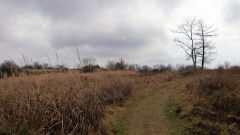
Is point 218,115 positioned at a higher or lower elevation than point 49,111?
lower

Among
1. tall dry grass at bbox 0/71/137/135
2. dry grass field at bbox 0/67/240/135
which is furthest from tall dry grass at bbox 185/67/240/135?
tall dry grass at bbox 0/71/137/135

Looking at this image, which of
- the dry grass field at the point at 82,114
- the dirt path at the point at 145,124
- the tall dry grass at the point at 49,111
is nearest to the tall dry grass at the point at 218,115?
the dry grass field at the point at 82,114

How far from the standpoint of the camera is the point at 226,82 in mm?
6473

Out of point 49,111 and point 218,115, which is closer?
point 49,111

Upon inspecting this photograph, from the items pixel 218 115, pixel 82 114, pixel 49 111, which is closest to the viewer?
pixel 49 111

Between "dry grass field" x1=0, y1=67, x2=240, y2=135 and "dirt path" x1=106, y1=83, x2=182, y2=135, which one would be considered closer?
"dry grass field" x1=0, y1=67, x2=240, y2=135

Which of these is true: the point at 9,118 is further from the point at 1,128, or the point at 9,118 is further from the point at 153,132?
the point at 153,132

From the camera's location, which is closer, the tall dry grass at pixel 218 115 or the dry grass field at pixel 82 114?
the dry grass field at pixel 82 114

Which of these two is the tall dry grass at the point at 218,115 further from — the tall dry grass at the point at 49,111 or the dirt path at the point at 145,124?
the tall dry grass at the point at 49,111

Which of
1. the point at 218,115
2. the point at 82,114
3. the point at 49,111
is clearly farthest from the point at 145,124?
the point at 49,111

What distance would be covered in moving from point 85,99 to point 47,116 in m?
1.05

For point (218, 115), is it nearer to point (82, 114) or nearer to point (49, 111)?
point (82, 114)

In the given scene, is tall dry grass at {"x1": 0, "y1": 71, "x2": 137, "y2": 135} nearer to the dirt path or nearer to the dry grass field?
the dry grass field

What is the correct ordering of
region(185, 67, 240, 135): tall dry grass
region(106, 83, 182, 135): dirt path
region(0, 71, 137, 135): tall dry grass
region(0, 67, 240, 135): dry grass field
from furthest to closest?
region(106, 83, 182, 135): dirt path, region(185, 67, 240, 135): tall dry grass, region(0, 67, 240, 135): dry grass field, region(0, 71, 137, 135): tall dry grass
